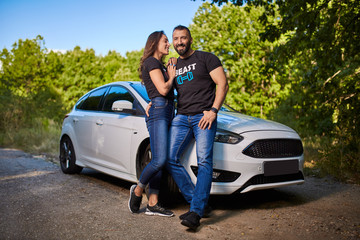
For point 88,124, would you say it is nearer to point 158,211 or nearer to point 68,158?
point 68,158

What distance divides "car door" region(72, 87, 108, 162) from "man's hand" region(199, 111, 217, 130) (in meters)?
2.48

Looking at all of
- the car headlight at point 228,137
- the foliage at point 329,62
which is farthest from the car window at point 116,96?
the foliage at point 329,62

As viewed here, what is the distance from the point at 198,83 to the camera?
3.68m

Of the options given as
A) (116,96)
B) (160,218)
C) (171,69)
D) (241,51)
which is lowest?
(160,218)

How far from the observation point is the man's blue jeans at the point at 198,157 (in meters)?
3.52

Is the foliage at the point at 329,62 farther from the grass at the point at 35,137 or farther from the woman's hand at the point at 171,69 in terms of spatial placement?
the grass at the point at 35,137

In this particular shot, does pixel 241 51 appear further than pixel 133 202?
Yes

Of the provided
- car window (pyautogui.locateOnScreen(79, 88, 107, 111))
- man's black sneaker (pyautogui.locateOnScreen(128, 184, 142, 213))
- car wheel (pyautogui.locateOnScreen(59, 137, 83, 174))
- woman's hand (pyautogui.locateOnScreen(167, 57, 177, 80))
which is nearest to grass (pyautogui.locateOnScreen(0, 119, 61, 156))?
car wheel (pyautogui.locateOnScreen(59, 137, 83, 174))

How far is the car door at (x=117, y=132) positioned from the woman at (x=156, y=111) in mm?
766

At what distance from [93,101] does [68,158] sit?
4.10ft

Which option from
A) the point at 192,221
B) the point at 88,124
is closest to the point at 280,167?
the point at 192,221

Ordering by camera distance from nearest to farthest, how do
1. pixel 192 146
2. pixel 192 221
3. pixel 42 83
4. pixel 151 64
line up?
1. pixel 192 221
2. pixel 151 64
3. pixel 192 146
4. pixel 42 83

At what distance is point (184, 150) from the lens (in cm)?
394

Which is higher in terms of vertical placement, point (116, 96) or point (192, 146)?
point (116, 96)
